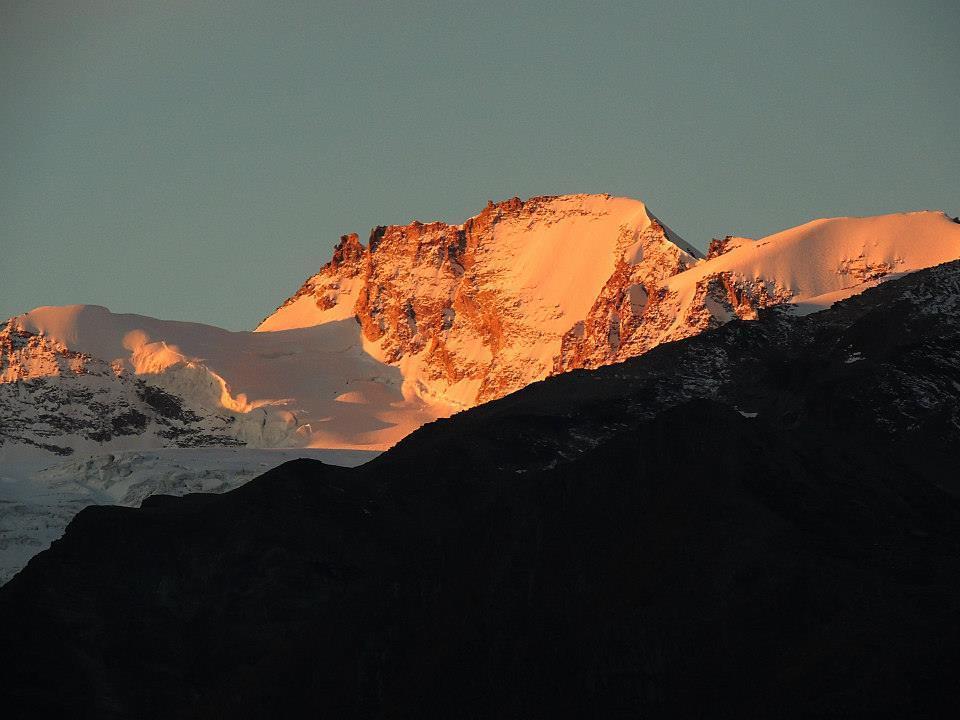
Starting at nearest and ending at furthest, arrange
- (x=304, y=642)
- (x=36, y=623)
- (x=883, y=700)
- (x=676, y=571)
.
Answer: (x=883, y=700) → (x=676, y=571) → (x=304, y=642) → (x=36, y=623)

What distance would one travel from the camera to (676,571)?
16538cm

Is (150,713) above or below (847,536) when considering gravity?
below

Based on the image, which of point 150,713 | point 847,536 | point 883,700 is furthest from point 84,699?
point 883,700

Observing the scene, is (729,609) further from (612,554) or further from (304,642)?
(304,642)

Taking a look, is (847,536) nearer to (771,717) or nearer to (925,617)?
(925,617)

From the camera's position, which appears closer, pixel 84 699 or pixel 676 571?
pixel 676 571

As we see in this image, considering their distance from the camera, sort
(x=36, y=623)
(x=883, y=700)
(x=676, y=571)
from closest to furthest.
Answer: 1. (x=883, y=700)
2. (x=676, y=571)
3. (x=36, y=623)

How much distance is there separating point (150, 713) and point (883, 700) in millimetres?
58944

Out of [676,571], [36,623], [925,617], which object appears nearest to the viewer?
[925,617]

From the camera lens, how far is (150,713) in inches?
7239

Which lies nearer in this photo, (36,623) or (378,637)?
(378,637)

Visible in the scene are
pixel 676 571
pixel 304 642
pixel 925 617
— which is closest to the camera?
pixel 925 617

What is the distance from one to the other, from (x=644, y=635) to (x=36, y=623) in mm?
52895

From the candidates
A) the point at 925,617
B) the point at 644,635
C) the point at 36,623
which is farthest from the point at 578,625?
the point at 36,623
